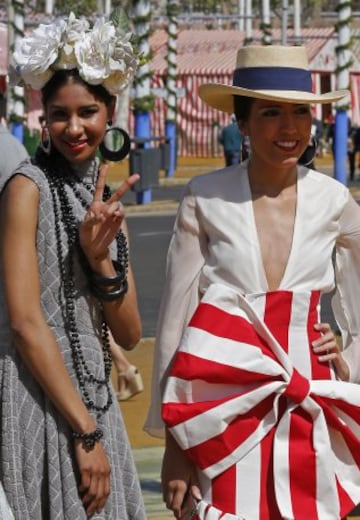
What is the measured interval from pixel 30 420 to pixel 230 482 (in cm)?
59

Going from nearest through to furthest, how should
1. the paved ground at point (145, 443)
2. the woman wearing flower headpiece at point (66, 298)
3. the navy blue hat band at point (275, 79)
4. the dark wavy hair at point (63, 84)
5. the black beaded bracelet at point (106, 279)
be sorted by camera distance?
the woman wearing flower headpiece at point (66, 298) < the black beaded bracelet at point (106, 279) < the dark wavy hair at point (63, 84) < the navy blue hat band at point (275, 79) < the paved ground at point (145, 443)

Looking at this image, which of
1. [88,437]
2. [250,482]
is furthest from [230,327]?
[88,437]

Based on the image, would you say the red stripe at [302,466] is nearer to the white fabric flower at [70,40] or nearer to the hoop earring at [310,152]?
the hoop earring at [310,152]

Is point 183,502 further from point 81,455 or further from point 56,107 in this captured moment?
point 56,107

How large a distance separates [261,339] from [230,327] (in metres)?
0.09

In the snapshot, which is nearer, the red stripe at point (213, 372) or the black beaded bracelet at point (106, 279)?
the black beaded bracelet at point (106, 279)

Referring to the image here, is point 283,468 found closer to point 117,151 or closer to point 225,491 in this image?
point 225,491

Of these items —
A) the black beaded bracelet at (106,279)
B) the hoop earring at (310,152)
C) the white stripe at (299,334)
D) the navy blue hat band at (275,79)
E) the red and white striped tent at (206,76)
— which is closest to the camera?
the black beaded bracelet at (106,279)

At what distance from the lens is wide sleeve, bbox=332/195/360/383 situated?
4.68m

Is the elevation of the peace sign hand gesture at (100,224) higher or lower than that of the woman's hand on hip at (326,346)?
higher

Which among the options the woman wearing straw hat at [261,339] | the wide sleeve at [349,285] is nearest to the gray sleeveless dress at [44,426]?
the woman wearing straw hat at [261,339]

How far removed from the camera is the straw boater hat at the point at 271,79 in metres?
4.55

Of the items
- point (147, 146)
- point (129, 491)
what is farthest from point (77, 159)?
point (147, 146)

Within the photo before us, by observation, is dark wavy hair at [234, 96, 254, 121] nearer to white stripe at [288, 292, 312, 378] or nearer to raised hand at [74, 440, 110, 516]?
white stripe at [288, 292, 312, 378]
